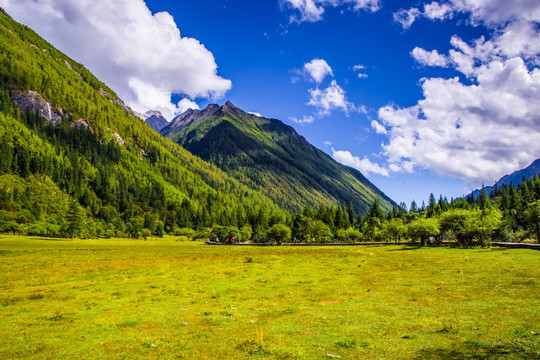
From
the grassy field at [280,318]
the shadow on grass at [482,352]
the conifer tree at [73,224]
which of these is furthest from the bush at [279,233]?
the shadow on grass at [482,352]

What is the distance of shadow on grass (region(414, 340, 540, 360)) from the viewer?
1116cm

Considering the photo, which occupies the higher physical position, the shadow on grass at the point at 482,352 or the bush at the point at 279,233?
the shadow on grass at the point at 482,352

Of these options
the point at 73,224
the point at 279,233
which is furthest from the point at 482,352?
the point at 73,224

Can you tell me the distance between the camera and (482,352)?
1175 centimetres

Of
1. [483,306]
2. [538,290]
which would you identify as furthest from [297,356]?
[538,290]

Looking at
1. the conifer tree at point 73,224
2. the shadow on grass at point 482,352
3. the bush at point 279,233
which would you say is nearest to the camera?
the shadow on grass at point 482,352

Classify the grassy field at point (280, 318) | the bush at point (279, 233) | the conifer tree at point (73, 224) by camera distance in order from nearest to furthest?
the grassy field at point (280, 318)
the conifer tree at point (73, 224)
the bush at point (279, 233)

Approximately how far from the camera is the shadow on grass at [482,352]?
11156mm

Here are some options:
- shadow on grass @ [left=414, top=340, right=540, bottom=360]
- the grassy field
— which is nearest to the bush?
the grassy field

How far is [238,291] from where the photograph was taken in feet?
92.0

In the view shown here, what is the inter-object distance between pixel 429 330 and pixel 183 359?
12.9 m

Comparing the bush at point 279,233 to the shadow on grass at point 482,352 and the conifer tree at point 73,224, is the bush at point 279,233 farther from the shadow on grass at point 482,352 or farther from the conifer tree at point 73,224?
the shadow on grass at point 482,352

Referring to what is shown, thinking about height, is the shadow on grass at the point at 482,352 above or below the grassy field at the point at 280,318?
above

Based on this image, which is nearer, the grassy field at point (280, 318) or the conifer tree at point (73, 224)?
the grassy field at point (280, 318)
